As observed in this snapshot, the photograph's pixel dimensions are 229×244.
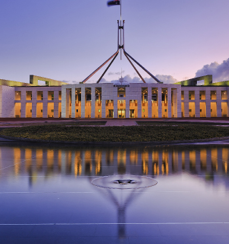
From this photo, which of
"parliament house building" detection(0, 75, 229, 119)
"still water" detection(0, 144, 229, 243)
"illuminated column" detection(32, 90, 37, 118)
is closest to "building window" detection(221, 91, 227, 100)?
"parliament house building" detection(0, 75, 229, 119)

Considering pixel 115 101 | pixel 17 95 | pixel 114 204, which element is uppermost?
pixel 17 95

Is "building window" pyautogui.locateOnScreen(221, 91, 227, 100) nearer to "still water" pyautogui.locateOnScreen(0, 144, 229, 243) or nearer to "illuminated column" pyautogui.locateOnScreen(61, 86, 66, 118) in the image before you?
"illuminated column" pyautogui.locateOnScreen(61, 86, 66, 118)

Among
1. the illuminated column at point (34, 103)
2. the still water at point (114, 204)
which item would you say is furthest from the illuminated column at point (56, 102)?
the still water at point (114, 204)

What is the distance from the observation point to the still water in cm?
368

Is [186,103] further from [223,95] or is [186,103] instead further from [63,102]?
[63,102]

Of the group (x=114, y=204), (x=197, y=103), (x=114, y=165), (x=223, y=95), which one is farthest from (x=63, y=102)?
(x=114, y=204)

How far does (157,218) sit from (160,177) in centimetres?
309

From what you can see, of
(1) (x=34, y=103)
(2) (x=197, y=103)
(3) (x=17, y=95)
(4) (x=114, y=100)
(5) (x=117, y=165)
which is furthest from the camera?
(3) (x=17, y=95)

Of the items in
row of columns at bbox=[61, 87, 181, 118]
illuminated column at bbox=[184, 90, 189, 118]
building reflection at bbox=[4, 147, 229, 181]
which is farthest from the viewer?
illuminated column at bbox=[184, 90, 189, 118]

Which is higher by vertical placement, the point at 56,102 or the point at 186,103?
the point at 56,102

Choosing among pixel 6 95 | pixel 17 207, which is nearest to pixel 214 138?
pixel 17 207

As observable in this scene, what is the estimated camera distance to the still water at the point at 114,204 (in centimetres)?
368

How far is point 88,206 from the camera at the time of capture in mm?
4805

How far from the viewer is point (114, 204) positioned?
4.94 metres
